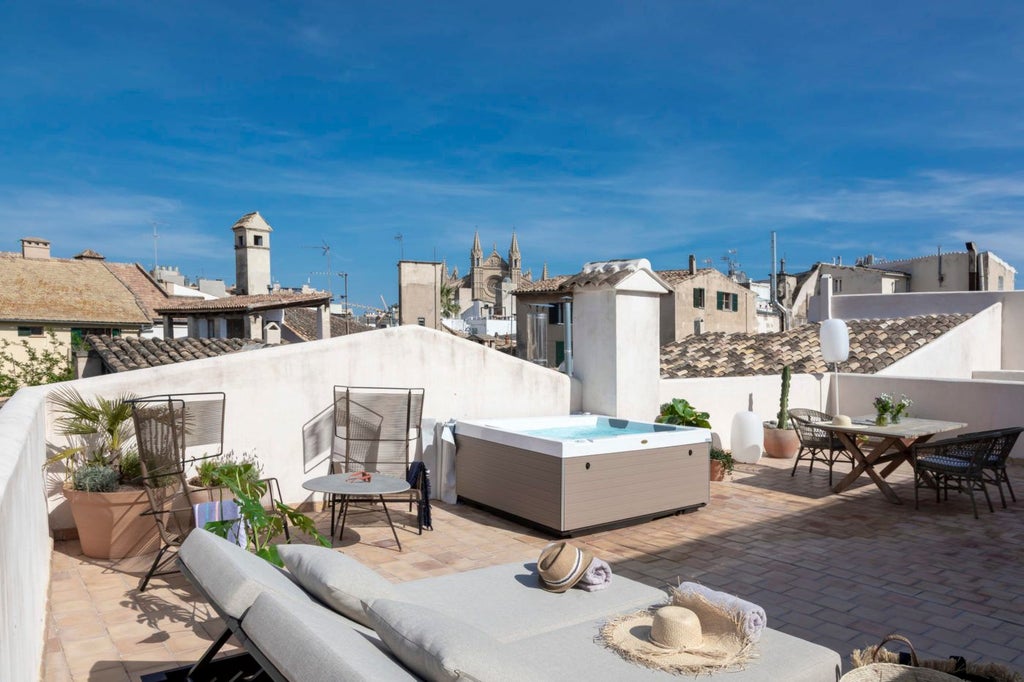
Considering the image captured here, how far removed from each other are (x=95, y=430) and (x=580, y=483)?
3.92 metres

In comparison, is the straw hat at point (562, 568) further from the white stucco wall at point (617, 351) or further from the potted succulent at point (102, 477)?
the white stucco wall at point (617, 351)

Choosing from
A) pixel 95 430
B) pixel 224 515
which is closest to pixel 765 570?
pixel 224 515

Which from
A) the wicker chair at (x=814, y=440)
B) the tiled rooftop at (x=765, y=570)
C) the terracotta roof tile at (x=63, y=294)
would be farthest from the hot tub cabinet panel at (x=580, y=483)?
the terracotta roof tile at (x=63, y=294)

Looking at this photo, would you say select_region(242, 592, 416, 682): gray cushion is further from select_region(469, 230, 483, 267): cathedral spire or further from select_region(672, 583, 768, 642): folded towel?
select_region(469, 230, 483, 267): cathedral spire

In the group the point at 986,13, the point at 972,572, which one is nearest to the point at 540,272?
the point at 986,13

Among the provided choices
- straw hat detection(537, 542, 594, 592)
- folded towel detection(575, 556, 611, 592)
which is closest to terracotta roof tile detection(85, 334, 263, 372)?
straw hat detection(537, 542, 594, 592)

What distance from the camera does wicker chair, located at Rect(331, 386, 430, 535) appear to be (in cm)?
669

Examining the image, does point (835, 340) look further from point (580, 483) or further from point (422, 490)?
point (422, 490)

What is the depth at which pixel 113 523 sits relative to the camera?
491cm

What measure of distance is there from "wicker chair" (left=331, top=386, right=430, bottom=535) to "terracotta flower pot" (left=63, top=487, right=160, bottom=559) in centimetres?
184

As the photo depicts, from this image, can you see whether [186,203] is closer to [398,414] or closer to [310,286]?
[310,286]

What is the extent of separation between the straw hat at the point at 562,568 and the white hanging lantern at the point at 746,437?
6.32m

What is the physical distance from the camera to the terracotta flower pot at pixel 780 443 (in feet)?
32.3

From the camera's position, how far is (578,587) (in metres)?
3.45
